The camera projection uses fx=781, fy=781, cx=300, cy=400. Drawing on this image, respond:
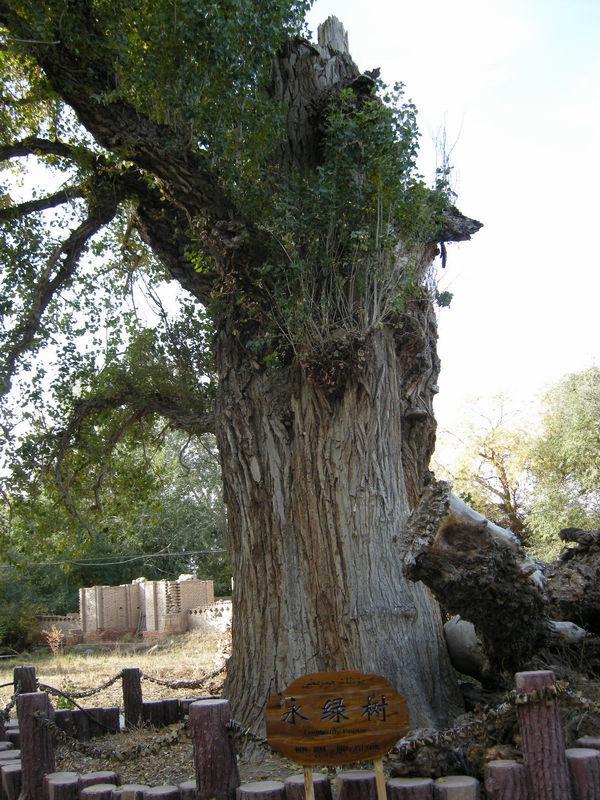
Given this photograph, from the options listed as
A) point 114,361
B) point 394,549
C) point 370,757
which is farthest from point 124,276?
point 370,757

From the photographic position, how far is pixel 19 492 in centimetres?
917

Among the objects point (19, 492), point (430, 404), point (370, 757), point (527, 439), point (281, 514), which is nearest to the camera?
point (370, 757)

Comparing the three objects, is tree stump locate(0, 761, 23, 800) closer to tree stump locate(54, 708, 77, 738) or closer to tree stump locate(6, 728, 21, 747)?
tree stump locate(6, 728, 21, 747)

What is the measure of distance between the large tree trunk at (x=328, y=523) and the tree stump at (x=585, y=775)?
73.1 inches

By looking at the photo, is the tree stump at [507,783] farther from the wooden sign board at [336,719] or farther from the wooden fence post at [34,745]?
the wooden fence post at [34,745]

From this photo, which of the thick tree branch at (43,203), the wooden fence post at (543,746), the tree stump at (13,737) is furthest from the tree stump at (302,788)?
the thick tree branch at (43,203)

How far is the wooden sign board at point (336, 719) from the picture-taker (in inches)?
148

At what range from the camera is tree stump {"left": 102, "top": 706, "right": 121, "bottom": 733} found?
721cm

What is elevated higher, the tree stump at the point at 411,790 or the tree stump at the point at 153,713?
the tree stump at the point at 411,790

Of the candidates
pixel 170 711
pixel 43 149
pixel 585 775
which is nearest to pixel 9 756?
pixel 170 711

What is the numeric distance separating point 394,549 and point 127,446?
17.6 feet

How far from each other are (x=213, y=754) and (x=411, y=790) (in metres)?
1.04

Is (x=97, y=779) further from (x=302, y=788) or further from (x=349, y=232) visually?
(x=349, y=232)

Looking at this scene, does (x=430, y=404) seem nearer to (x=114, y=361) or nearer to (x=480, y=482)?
(x=114, y=361)
